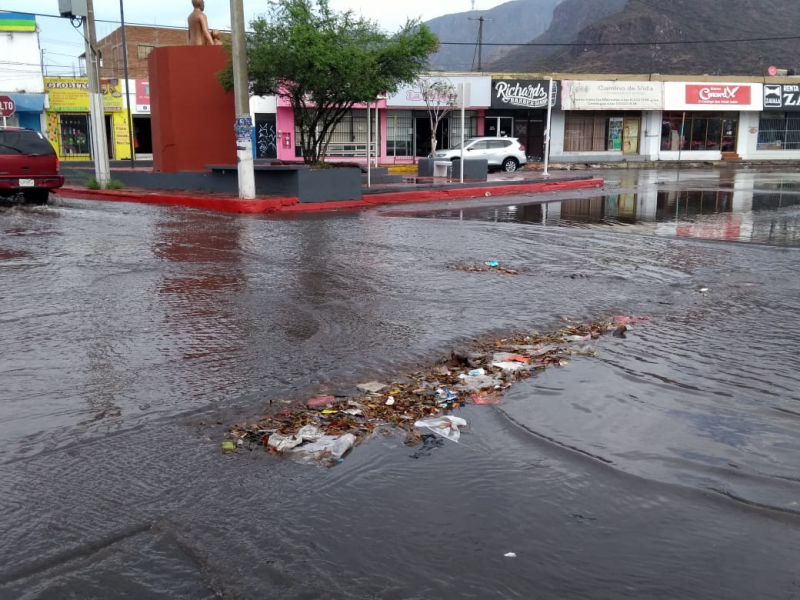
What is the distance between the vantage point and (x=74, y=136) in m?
41.2

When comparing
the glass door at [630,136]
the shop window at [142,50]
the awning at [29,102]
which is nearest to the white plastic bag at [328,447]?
the awning at [29,102]

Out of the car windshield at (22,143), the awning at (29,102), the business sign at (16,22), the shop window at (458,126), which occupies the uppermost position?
the business sign at (16,22)

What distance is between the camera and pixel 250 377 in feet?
17.9

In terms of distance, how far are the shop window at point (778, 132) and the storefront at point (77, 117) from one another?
38.5 m

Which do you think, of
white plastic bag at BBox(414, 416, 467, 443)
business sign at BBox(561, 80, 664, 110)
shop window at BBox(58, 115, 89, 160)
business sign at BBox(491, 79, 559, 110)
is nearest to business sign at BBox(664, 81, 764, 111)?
business sign at BBox(561, 80, 664, 110)

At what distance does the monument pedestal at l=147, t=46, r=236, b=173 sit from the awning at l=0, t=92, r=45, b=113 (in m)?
20.5

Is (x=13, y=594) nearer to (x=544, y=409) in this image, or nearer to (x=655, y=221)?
(x=544, y=409)

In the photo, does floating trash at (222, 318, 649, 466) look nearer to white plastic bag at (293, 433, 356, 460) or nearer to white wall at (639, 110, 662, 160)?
white plastic bag at (293, 433, 356, 460)

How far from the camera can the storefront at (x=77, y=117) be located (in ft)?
131

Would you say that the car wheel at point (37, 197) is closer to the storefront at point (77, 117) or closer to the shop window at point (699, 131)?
the storefront at point (77, 117)

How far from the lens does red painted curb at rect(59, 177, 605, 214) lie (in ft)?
57.5

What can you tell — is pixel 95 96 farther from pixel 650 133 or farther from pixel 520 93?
pixel 650 133

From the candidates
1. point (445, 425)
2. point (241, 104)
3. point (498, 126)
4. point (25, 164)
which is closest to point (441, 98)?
point (498, 126)

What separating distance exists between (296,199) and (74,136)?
90.9 feet
